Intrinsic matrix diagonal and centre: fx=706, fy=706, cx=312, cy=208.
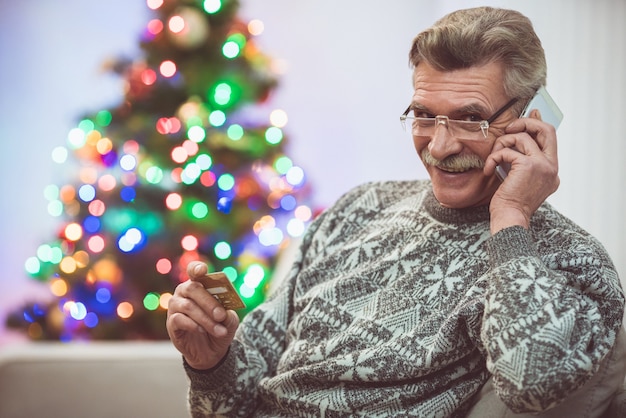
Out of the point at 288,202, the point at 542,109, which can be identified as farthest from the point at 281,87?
the point at 542,109

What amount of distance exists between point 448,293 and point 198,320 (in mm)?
522

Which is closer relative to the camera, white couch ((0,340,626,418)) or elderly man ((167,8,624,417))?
elderly man ((167,8,624,417))

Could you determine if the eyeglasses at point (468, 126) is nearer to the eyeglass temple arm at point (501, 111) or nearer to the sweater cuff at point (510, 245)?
the eyeglass temple arm at point (501, 111)

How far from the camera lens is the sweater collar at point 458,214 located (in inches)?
61.1

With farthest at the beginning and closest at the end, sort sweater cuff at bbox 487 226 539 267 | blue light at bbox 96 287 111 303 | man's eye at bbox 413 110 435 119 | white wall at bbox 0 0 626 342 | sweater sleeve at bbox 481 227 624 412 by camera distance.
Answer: white wall at bbox 0 0 626 342, blue light at bbox 96 287 111 303, man's eye at bbox 413 110 435 119, sweater cuff at bbox 487 226 539 267, sweater sleeve at bbox 481 227 624 412

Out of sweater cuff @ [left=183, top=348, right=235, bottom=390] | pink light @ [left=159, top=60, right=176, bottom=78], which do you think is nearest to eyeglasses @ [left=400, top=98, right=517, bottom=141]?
sweater cuff @ [left=183, top=348, right=235, bottom=390]

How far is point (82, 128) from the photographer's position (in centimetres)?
331

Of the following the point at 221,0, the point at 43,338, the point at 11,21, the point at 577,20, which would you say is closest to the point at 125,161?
the point at 221,0

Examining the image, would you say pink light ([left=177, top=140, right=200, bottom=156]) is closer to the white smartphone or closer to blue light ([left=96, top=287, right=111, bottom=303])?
blue light ([left=96, top=287, right=111, bottom=303])

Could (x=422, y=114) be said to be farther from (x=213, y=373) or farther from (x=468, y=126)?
(x=213, y=373)

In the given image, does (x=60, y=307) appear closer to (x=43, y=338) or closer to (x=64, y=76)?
(x=43, y=338)

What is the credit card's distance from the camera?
1374mm

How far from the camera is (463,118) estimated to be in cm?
151

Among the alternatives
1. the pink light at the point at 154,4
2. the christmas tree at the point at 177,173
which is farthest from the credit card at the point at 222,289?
the pink light at the point at 154,4
